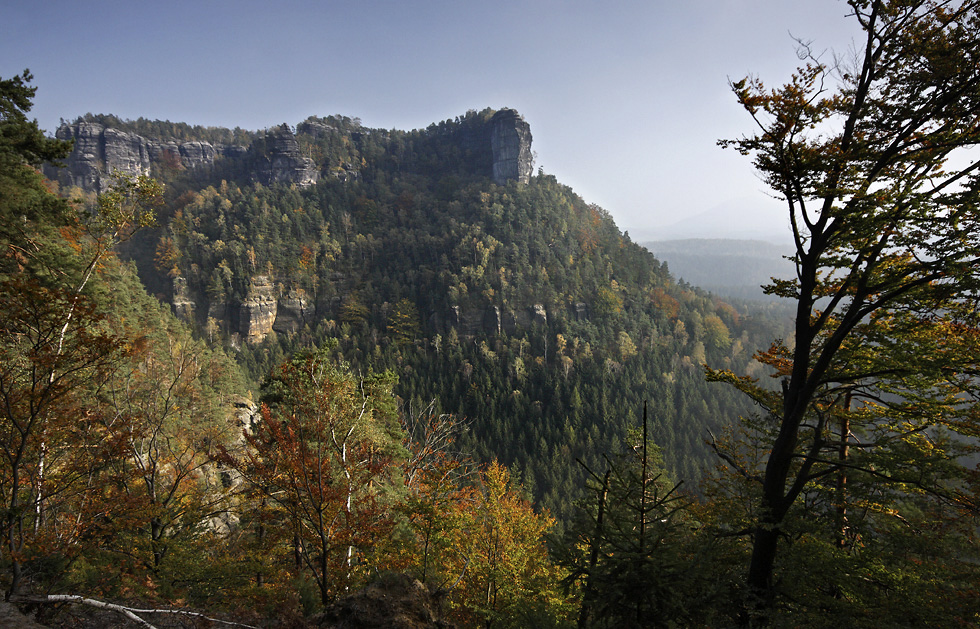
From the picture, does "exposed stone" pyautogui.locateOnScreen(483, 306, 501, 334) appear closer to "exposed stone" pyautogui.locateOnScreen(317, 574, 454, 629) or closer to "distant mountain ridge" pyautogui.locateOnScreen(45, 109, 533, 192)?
"distant mountain ridge" pyautogui.locateOnScreen(45, 109, 533, 192)

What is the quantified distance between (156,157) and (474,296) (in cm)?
11367

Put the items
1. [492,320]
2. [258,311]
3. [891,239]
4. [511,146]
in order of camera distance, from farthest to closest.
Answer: [511,146] → [258,311] → [492,320] → [891,239]

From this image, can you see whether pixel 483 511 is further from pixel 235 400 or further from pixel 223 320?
pixel 223 320

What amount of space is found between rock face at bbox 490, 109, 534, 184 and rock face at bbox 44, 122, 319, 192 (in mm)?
56334

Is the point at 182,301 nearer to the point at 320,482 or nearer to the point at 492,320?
the point at 492,320

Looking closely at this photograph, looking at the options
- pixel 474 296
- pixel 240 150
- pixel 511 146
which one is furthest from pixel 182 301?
pixel 511 146

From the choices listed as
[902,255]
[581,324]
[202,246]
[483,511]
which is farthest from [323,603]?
[202,246]

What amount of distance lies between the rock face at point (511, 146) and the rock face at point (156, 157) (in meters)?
56.3

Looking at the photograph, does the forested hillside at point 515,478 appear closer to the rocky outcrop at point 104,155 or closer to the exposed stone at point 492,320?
the exposed stone at point 492,320

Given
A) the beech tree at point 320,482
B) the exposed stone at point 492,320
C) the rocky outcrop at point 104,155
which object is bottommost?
the beech tree at point 320,482

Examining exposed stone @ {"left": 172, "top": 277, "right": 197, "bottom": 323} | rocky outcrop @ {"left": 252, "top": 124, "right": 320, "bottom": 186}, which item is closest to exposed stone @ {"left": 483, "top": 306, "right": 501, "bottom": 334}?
exposed stone @ {"left": 172, "top": 277, "right": 197, "bottom": 323}

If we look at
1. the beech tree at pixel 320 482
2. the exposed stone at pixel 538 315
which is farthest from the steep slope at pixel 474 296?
the beech tree at pixel 320 482

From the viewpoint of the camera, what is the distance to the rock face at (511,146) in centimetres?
10406

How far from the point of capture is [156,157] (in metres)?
115
